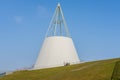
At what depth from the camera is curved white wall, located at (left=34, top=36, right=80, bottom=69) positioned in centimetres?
5722

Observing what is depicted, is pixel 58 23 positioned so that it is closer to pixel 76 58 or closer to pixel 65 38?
pixel 65 38

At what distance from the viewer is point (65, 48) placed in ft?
193

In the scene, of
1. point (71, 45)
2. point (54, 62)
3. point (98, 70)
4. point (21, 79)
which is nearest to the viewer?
point (98, 70)

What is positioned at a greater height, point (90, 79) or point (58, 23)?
point (58, 23)

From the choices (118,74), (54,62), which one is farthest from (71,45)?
(118,74)

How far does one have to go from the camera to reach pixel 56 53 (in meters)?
57.7

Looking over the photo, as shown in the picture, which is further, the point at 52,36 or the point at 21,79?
the point at 52,36

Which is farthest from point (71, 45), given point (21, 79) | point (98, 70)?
point (98, 70)

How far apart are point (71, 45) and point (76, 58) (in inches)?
128

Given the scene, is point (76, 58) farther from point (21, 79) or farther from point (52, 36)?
point (21, 79)

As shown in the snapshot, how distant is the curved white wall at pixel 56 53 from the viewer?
57219 mm

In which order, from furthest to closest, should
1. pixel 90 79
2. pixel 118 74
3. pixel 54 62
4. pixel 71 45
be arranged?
1. pixel 71 45
2. pixel 54 62
3. pixel 90 79
4. pixel 118 74

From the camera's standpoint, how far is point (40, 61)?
58844 mm

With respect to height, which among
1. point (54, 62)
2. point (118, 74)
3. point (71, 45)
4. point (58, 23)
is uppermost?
point (58, 23)
